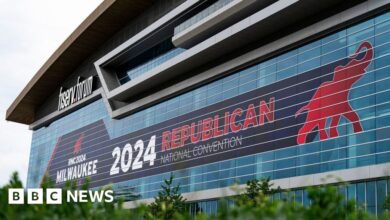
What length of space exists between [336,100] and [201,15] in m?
14.3

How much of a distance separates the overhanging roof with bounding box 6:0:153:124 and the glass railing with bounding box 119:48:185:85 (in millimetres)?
5614

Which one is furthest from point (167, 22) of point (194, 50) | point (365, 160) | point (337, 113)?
point (365, 160)

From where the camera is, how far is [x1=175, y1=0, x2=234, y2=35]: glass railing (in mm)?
45706

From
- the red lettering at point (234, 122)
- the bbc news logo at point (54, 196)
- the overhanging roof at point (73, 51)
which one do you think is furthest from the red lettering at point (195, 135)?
the bbc news logo at point (54, 196)

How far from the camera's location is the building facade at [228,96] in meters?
36.4

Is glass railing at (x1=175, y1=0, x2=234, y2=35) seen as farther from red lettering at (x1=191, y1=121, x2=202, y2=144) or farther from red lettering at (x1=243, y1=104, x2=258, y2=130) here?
red lettering at (x1=191, y1=121, x2=202, y2=144)

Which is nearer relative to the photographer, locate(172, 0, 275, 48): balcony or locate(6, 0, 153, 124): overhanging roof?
locate(172, 0, 275, 48): balcony

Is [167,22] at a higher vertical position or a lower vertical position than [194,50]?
higher

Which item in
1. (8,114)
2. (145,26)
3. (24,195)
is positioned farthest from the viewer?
(8,114)

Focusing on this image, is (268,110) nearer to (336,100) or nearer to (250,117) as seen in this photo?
(250,117)

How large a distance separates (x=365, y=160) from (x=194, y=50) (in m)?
18.4

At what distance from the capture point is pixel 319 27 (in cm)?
4000

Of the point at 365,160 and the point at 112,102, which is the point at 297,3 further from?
the point at 112,102

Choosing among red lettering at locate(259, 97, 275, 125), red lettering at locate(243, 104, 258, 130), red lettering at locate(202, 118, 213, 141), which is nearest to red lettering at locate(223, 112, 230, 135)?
red lettering at locate(202, 118, 213, 141)
